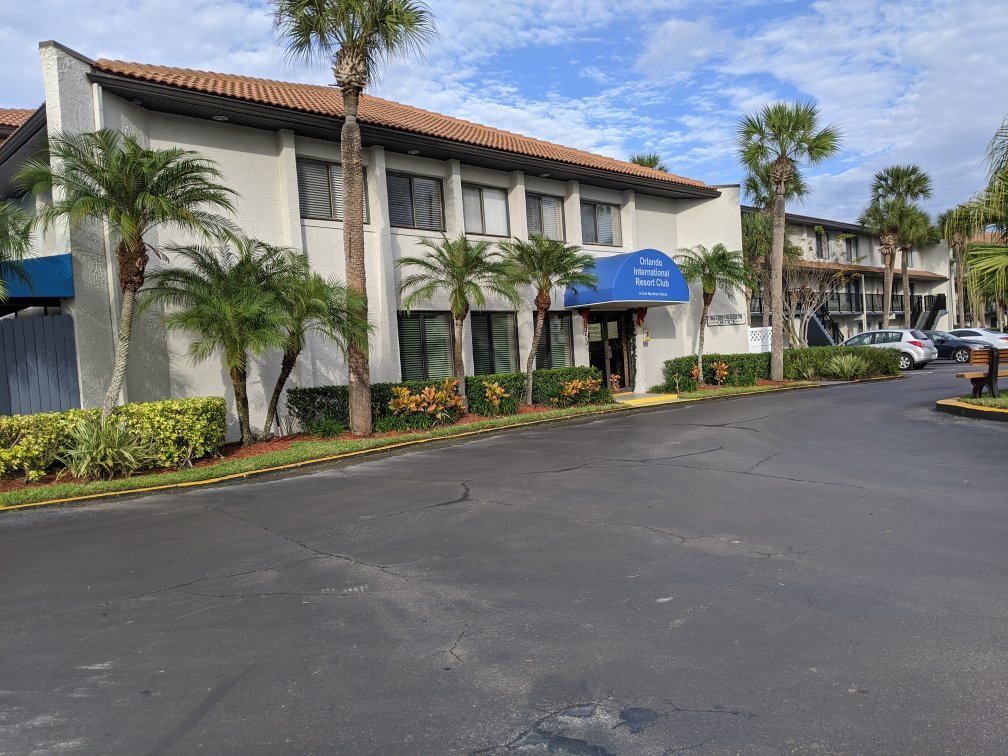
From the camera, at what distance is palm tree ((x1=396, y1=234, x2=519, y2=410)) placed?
54.3 feet

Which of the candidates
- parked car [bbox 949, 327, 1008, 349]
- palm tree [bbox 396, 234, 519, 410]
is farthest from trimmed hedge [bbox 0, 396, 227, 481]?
parked car [bbox 949, 327, 1008, 349]

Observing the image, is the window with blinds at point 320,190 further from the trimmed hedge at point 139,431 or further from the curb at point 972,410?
the curb at point 972,410

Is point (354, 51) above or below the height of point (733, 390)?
above

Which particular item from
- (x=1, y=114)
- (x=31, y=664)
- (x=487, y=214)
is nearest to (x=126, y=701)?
(x=31, y=664)

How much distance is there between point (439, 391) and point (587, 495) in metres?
8.11

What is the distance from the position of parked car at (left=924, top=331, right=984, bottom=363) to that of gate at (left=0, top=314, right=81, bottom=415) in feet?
113

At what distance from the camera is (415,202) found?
18625 mm

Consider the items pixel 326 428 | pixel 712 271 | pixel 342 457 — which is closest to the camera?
pixel 342 457

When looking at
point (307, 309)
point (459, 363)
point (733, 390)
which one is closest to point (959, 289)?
point (733, 390)

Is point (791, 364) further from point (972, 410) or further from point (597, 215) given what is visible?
point (972, 410)

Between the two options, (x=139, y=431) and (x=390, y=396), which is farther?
(x=390, y=396)

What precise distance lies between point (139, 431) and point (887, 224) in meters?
41.0

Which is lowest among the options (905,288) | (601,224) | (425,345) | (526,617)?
(526,617)

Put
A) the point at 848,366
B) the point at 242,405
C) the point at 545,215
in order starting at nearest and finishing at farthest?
the point at 242,405 → the point at 545,215 → the point at 848,366
